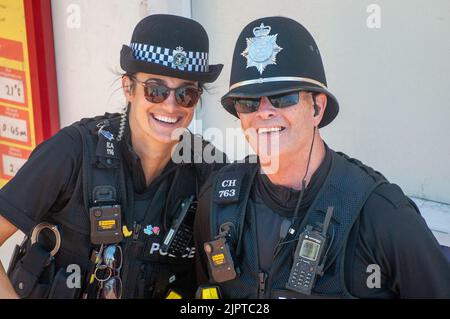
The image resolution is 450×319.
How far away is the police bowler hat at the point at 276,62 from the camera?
2121mm

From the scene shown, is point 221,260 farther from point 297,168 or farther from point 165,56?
point 165,56

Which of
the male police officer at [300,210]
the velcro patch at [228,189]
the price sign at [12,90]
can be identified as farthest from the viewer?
the price sign at [12,90]

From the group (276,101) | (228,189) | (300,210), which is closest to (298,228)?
(300,210)

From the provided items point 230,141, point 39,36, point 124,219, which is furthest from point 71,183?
point 39,36

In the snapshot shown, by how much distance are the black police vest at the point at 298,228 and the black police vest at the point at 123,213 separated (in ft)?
1.22

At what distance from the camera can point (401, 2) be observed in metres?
3.09

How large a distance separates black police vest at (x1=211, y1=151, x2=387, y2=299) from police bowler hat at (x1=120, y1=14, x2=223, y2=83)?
0.48m

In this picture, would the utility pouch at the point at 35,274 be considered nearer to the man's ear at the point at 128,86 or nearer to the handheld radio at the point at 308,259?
the man's ear at the point at 128,86

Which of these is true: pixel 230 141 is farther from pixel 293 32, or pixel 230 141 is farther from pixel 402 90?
pixel 293 32

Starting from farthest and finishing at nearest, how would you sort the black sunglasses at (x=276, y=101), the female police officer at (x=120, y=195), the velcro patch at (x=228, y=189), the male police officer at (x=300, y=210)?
Result: the female police officer at (x=120, y=195)
the velcro patch at (x=228, y=189)
the black sunglasses at (x=276, y=101)
the male police officer at (x=300, y=210)

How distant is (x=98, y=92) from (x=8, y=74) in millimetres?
626

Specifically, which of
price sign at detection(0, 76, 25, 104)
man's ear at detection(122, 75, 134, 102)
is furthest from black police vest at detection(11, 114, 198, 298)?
price sign at detection(0, 76, 25, 104)

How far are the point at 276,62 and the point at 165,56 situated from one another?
1.80 ft

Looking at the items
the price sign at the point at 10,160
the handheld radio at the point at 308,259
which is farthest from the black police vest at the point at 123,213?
the price sign at the point at 10,160
